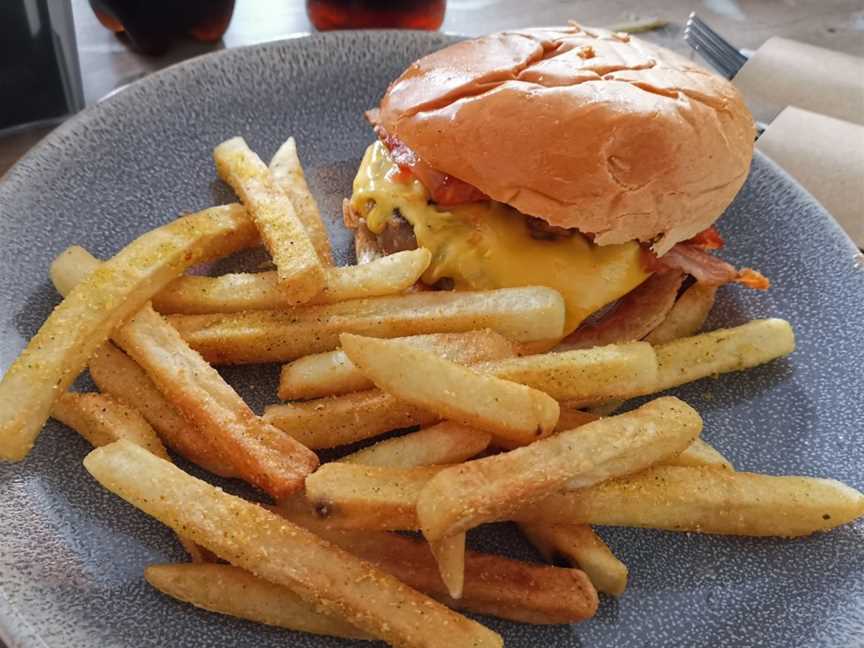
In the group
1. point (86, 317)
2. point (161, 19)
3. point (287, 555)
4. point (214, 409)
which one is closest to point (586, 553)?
point (287, 555)

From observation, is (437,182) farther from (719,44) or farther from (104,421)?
(719,44)

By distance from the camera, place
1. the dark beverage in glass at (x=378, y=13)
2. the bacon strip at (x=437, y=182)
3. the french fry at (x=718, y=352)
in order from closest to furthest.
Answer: the french fry at (x=718, y=352), the bacon strip at (x=437, y=182), the dark beverage in glass at (x=378, y=13)

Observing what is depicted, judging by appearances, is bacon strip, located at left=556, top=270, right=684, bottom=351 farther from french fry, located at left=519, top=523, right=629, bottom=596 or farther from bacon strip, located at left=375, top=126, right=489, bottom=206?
french fry, located at left=519, top=523, right=629, bottom=596

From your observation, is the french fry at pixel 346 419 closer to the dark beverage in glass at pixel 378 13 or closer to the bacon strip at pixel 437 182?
the bacon strip at pixel 437 182

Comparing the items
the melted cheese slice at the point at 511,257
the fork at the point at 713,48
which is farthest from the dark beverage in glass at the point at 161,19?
the fork at the point at 713,48

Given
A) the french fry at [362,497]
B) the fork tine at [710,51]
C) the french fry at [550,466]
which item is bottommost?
the french fry at [362,497]

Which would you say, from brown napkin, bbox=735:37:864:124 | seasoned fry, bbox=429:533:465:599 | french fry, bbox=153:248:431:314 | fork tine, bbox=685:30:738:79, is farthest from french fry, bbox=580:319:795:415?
fork tine, bbox=685:30:738:79
